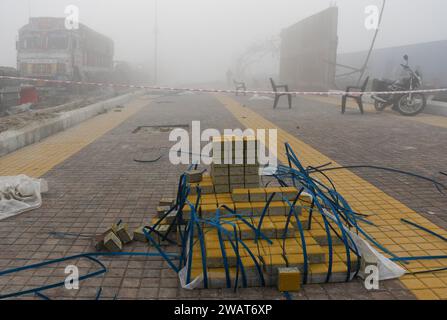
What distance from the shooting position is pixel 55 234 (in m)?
4.25

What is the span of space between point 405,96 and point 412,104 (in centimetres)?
34

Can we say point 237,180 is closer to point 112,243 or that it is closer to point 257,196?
point 257,196

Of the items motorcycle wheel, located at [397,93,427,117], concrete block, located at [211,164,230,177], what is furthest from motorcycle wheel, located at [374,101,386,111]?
concrete block, located at [211,164,230,177]

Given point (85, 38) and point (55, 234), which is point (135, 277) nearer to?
point (55, 234)

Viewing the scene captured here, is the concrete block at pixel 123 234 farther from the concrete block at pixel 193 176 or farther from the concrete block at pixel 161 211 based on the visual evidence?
the concrete block at pixel 193 176

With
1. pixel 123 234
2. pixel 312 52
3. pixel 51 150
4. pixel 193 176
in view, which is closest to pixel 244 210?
pixel 193 176

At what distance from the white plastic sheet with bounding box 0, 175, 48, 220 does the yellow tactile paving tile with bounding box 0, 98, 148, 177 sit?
121 centimetres

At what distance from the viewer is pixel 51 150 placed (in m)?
8.44

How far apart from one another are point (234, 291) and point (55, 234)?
2125 mm

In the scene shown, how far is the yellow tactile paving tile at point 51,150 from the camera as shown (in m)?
6.88

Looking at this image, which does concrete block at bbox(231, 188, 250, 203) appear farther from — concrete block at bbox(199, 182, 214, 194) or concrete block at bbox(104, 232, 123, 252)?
concrete block at bbox(104, 232, 123, 252)

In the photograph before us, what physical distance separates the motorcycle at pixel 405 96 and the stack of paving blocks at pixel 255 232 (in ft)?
32.9

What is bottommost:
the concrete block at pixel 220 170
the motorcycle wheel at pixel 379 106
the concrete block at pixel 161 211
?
the concrete block at pixel 161 211

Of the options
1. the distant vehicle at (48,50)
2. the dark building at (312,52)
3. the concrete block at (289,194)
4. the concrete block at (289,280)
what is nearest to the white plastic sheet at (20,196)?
the concrete block at (289,194)
